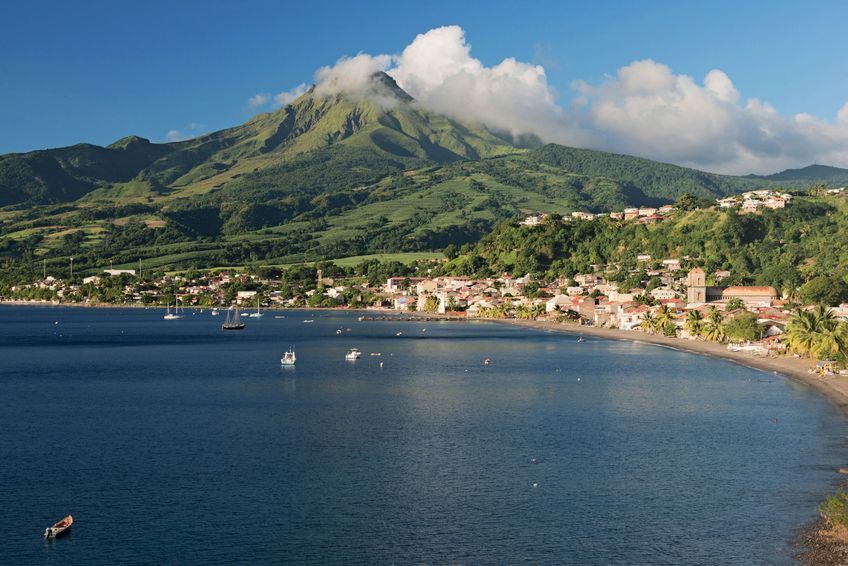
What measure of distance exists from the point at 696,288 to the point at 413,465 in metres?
140

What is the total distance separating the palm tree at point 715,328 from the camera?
5158 inches

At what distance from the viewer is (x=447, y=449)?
5497 cm

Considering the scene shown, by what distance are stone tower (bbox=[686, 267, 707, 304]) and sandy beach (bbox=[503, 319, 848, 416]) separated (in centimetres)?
2299

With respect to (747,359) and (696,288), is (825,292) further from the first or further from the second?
(747,359)

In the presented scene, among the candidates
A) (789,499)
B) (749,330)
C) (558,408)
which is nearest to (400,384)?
(558,408)

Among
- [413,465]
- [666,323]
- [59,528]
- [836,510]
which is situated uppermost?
[666,323]

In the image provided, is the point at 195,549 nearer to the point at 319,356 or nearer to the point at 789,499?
the point at 789,499

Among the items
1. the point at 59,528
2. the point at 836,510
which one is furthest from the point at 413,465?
the point at 836,510

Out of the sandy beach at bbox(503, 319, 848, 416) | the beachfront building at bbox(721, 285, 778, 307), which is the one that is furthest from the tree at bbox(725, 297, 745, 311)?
the sandy beach at bbox(503, 319, 848, 416)

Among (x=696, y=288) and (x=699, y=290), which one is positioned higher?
(x=696, y=288)

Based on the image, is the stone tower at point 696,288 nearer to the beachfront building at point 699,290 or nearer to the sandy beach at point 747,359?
the beachfront building at point 699,290

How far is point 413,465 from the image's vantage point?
50406 millimetres

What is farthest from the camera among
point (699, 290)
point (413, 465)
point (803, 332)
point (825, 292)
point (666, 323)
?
point (699, 290)

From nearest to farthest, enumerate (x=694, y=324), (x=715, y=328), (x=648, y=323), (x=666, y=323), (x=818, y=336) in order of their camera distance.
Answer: (x=818, y=336) → (x=715, y=328) → (x=694, y=324) → (x=666, y=323) → (x=648, y=323)
